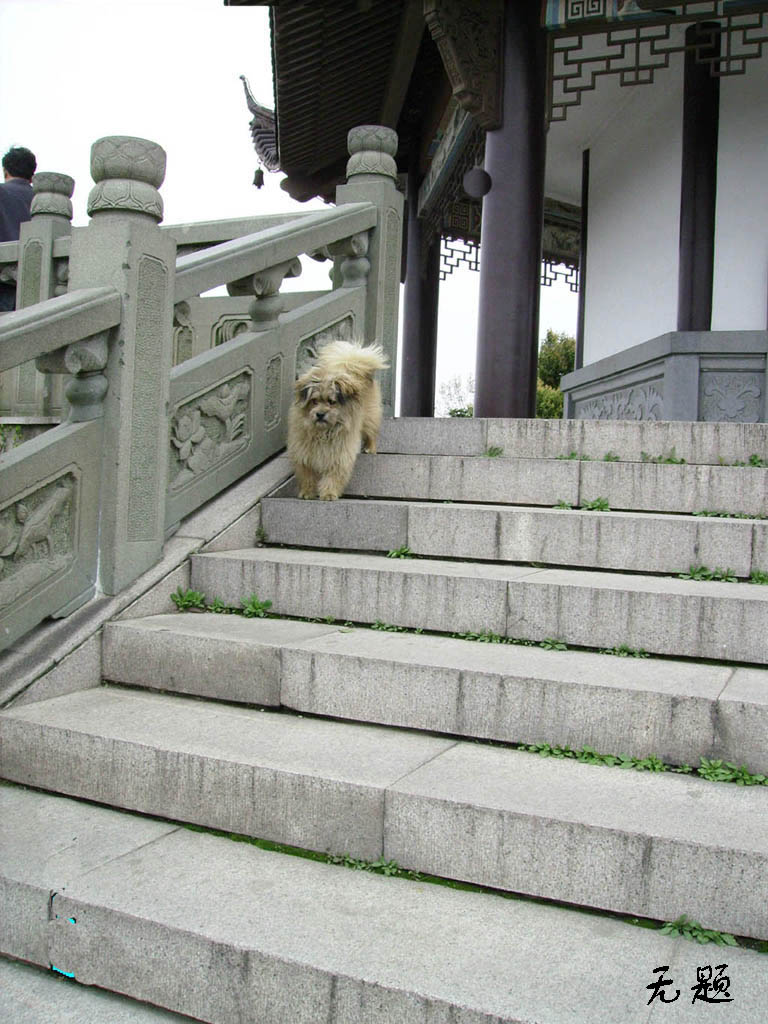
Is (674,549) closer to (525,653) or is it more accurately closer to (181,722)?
(525,653)

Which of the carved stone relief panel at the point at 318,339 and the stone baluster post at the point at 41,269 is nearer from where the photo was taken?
the carved stone relief panel at the point at 318,339

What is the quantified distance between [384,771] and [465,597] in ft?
3.23

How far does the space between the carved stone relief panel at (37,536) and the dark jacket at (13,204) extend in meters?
4.12

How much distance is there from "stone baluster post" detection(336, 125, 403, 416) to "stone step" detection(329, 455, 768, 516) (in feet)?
3.47

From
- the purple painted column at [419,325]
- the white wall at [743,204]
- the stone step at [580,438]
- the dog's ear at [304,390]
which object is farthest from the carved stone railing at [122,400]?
the purple painted column at [419,325]

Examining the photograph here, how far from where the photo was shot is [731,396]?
7.06 metres

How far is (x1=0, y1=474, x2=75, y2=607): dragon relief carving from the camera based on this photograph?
10.0 ft

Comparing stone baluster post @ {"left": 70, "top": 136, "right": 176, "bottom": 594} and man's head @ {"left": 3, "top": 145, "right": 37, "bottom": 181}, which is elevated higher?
man's head @ {"left": 3, "top": 145, "right": 37, "bottom": 181}

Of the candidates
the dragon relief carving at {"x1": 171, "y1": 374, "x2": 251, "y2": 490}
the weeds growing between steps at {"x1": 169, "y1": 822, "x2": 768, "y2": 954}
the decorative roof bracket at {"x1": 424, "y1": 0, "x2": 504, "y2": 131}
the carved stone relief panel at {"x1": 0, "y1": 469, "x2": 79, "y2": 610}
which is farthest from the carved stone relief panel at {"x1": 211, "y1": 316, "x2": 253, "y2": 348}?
the weeds growing between steps at {"x1": 169, "y1": 822, "x2": 768, "y2": 954}

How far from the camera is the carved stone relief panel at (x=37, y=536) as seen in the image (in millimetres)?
3055

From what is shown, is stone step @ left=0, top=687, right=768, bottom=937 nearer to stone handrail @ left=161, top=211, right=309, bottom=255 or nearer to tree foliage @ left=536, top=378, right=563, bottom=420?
stone handrail @ left=161, top=211, right=309, bottom=255

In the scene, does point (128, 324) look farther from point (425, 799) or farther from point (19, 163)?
point (19, 163)

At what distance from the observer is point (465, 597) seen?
322 cm

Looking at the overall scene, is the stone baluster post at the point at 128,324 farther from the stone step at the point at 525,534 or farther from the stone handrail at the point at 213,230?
the stone handrail at the point at 213,230
